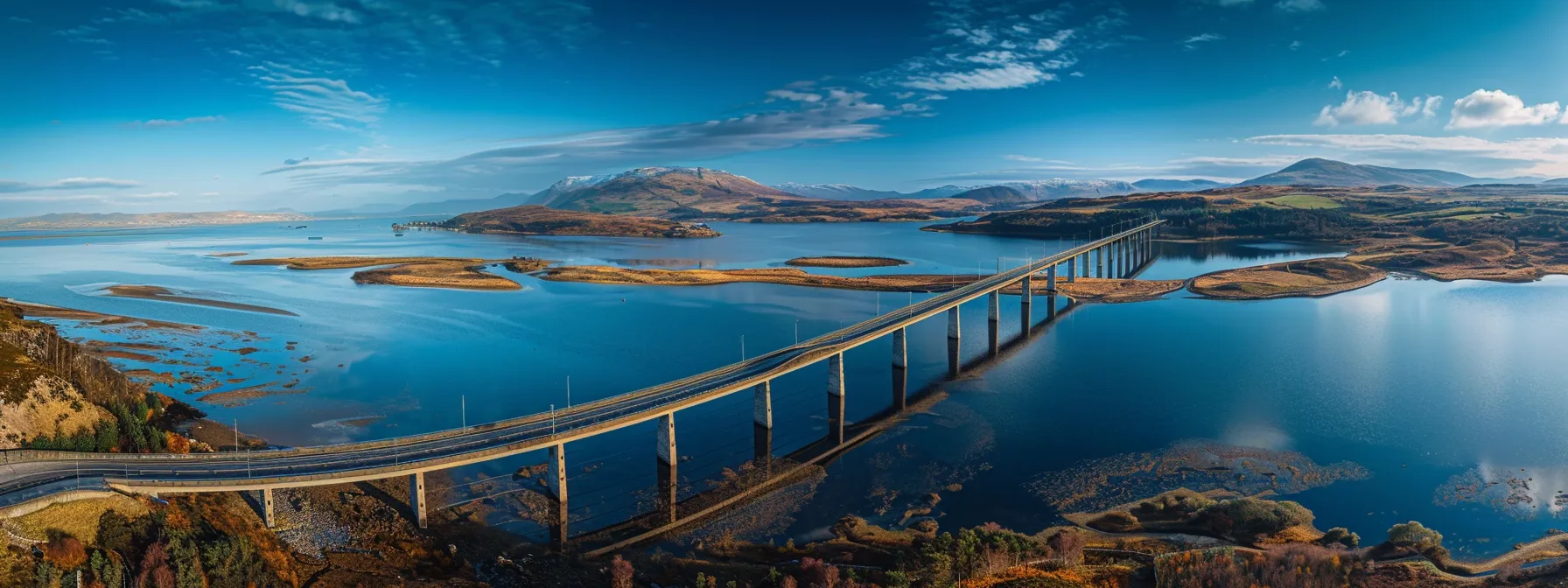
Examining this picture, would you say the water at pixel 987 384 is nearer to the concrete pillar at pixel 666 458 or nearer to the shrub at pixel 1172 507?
the concrete pillar at pixel 666 458

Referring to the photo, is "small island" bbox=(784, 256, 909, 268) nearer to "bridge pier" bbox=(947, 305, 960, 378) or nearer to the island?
the island

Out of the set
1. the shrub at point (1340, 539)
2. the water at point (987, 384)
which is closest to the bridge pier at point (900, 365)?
the water at point (987, 384)

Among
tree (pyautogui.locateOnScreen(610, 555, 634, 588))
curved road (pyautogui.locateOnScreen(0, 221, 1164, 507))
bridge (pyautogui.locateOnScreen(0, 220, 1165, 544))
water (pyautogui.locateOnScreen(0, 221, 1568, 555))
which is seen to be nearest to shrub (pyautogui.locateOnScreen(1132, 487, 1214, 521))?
water (pyautogui.locateOnScreen(0, 221, 1568, 555))

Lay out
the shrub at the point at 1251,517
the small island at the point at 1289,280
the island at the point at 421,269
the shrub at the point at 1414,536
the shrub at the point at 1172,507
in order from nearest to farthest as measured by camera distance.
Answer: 1. the shrub at the point at 1414,536
2. the shrub at the point at 1251,517
3. the shrub at the point at 1172,507
4. the small island at the point at 1289,280
5. the island at the point at 421,269

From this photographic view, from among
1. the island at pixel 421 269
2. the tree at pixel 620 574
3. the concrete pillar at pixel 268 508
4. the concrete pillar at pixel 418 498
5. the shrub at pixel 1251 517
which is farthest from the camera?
the island at pixel 421 269

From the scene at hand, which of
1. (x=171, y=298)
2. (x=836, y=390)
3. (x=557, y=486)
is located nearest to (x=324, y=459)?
(x=557, y=486)

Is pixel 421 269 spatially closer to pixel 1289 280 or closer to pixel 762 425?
pixel 762 425

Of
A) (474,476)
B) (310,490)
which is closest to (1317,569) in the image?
(474,476)
